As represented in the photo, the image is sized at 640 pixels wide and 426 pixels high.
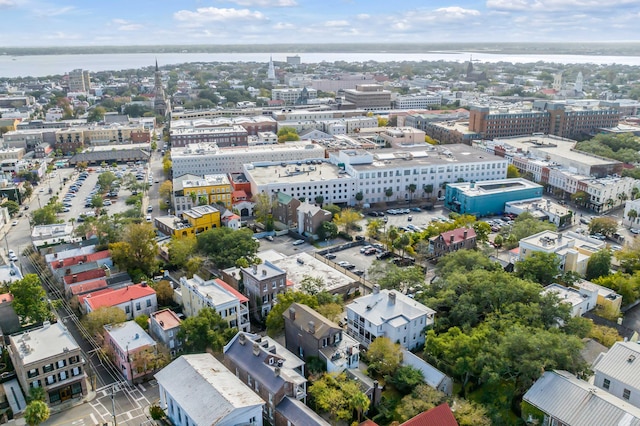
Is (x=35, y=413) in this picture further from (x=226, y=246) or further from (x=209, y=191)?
(x=209, y=191)

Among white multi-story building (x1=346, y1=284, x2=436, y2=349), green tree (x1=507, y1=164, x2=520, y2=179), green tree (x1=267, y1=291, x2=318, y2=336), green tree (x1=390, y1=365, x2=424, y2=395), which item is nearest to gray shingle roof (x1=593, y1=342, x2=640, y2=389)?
green tree (x1=390, y1=365, x2=424, y2=395)

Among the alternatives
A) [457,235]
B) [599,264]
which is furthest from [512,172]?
[599,264]

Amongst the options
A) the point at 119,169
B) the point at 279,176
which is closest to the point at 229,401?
the point at 279,176

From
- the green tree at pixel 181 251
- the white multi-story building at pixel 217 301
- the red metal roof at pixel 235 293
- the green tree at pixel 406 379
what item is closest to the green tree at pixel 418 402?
the green tree at pixel 406 379

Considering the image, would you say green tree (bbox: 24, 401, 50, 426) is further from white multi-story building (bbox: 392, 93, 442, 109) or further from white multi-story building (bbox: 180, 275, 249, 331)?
white multi-story building (bbox: 392, 93, 442, 109)

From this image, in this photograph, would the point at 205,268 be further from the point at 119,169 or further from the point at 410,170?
the point at 119,169
